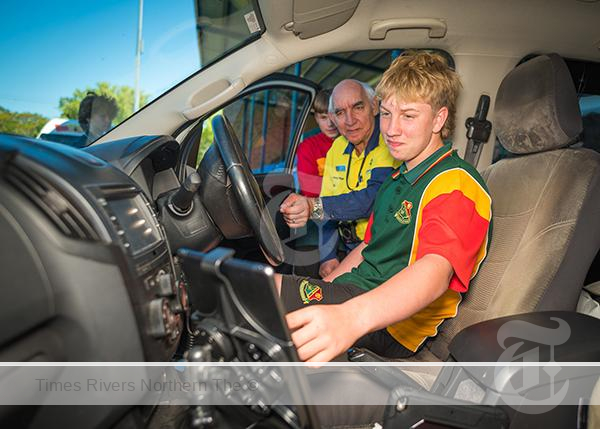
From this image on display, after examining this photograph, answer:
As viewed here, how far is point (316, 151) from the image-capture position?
287 cm

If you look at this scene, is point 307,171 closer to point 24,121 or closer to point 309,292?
point 309,292

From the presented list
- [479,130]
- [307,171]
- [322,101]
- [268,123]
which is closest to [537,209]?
[479,130]

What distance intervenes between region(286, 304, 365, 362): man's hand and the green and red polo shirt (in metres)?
0.36

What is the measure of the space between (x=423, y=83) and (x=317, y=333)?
2.76 ft

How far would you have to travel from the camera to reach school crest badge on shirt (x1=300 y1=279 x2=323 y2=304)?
142cm

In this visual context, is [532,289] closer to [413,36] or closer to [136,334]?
[136,334]

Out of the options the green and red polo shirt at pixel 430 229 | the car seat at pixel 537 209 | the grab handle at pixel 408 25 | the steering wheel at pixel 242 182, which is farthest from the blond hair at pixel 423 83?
the grab handle at pixel 408 25

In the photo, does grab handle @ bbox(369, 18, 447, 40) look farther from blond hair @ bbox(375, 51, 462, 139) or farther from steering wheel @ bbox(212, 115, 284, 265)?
steering wheel @ bbox(212, 115, 284, 265)

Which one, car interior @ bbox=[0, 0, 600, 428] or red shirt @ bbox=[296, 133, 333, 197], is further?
red shirt @ bbox=[296, 133, 333, 197]

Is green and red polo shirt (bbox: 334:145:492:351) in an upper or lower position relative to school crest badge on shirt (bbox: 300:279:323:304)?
upper

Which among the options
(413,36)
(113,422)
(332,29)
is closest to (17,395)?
(113,422)

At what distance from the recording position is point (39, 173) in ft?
2.47

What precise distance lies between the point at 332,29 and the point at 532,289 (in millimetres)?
1359

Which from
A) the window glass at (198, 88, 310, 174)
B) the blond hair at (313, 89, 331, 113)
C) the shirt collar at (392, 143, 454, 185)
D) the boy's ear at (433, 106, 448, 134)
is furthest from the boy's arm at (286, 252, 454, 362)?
the blond hair at (313, 89, 331, 113)
